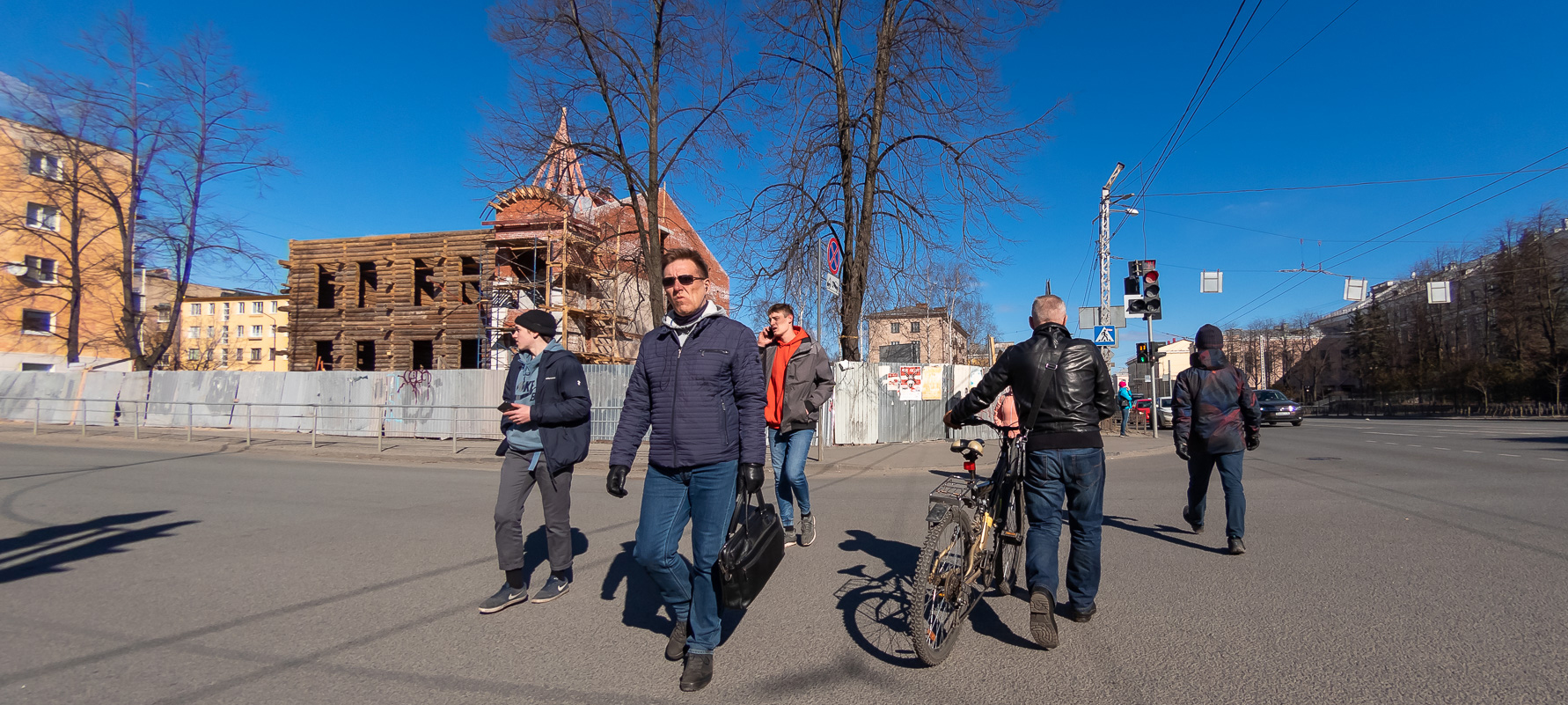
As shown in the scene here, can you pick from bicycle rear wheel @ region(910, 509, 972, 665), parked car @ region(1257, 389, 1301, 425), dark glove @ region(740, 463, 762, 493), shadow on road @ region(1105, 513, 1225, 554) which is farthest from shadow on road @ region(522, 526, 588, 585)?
parked car @ region(1257, 389, 1301, 425)

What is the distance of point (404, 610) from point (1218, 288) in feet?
83.6

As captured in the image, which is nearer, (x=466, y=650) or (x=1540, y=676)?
(x=1540, y=676)

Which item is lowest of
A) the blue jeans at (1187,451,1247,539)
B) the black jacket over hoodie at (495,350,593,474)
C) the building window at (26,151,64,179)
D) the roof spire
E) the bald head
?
the blue jeans at (1187,451,1247,539)

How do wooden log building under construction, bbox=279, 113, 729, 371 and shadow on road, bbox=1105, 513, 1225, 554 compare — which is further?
wooden log building under construction, bbox=279, 113, 729, 371

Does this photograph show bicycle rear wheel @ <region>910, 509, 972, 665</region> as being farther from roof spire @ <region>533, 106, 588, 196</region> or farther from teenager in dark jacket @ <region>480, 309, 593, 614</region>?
roof spire @ <region>533, 106, 588, 196</region>

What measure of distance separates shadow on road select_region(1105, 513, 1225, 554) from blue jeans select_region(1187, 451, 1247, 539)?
209mm

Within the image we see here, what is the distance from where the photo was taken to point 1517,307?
38000mm

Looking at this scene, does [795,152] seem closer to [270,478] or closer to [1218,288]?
[270,478]

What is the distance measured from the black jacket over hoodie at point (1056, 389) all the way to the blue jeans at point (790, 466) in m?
2.11

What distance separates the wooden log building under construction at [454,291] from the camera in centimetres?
2592

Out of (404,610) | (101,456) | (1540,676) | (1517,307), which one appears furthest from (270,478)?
(1517,307)

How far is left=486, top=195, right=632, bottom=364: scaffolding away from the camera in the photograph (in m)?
25.3

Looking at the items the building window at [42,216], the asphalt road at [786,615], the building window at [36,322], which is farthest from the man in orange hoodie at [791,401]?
the building window at [36,322]

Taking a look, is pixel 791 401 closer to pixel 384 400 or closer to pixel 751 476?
pixel 751 476
